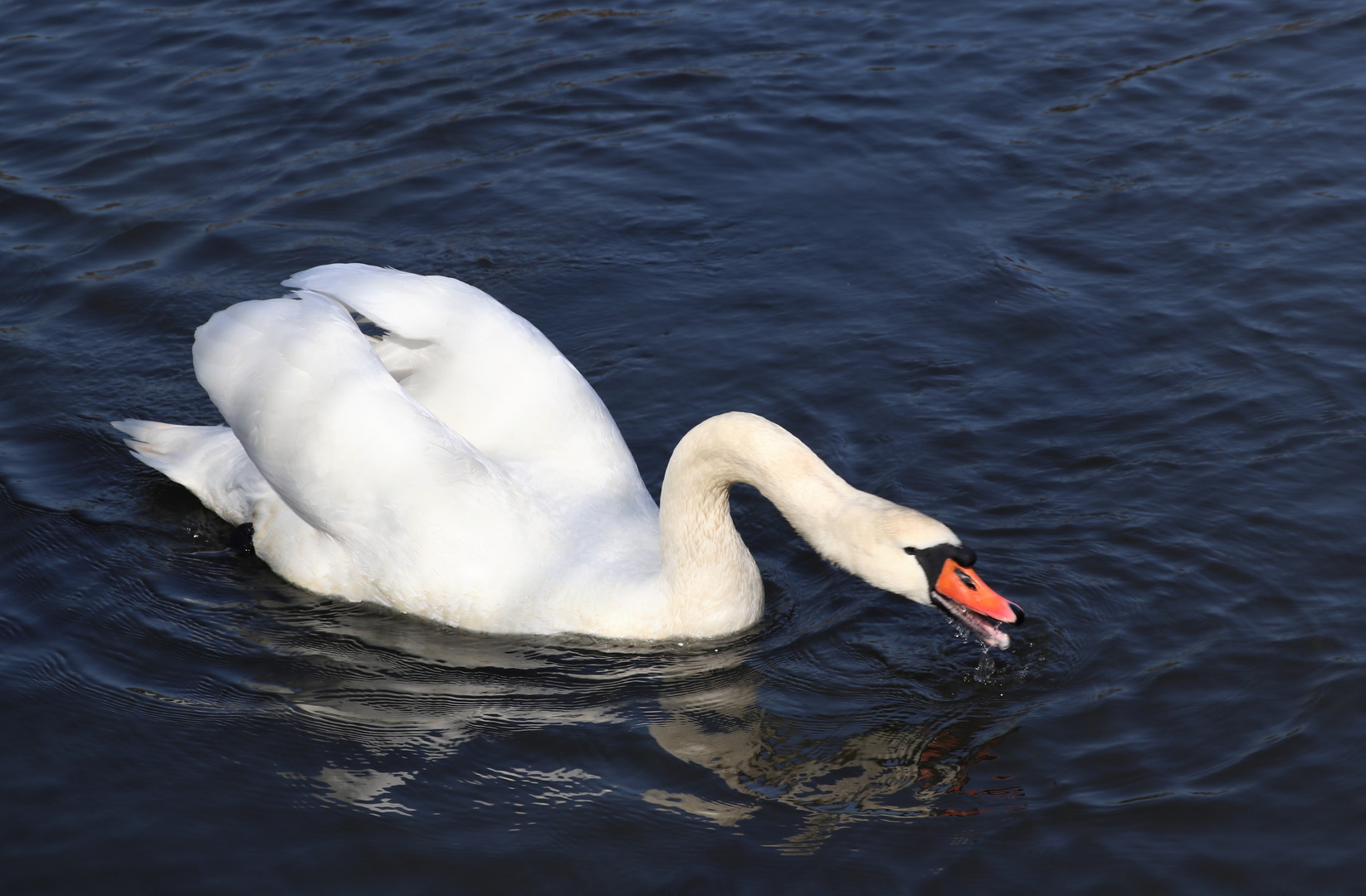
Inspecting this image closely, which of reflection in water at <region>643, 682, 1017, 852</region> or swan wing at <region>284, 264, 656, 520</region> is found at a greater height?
swan wing at <region>284, 264, 656, 520</region>

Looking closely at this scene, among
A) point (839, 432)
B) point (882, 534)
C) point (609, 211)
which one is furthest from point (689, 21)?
point (882, 534)

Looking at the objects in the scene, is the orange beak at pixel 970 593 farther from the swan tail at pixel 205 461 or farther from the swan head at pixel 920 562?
the swan tail at pixel 205 461

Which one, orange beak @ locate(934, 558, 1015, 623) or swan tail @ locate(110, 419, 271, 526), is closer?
orange beak @ locate(934, 558, 1015, 623)

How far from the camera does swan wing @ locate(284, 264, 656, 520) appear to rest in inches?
274

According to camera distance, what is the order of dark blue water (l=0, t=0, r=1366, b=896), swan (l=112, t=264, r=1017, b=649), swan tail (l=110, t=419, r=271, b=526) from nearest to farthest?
dark blue water (l=0, t=0, r=1366, b=896)
swan (l=112, t=264, r=1017, b=649)
swan tail (l=110, t=419, r=271, b=526)

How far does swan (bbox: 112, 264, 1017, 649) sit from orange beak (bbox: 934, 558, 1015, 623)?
21 centimetres

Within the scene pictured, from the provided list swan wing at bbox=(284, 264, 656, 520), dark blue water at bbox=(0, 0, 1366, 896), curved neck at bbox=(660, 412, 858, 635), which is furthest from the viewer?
swan wing at bbox=(284, 264, 656, 520)

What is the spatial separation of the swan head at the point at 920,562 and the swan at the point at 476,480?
0.13 ft

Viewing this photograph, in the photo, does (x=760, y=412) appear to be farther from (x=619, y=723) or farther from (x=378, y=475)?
(x=619, y=723)

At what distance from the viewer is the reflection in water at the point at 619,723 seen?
5496 mm

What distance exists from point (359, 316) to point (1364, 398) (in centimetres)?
531

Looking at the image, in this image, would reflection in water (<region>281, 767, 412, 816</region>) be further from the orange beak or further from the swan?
the orange beak

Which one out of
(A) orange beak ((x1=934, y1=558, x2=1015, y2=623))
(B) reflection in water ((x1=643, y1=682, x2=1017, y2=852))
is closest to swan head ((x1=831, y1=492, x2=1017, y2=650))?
(A) orange beak ((x1=934, y1=558, x2=1015, y2=623))

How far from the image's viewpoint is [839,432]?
26.0ft
